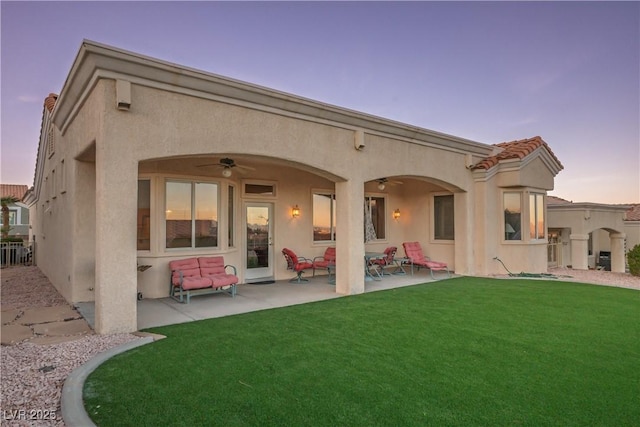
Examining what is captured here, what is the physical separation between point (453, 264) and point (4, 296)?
44.5ft

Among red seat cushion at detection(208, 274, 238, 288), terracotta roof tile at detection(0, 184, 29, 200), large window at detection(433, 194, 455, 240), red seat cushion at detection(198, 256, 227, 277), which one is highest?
terracotta roof tile at detection(0, 184, 29, 200)

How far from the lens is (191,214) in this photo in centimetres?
906

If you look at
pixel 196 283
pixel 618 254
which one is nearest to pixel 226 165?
pixel 196 283

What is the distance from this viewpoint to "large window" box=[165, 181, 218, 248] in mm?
8781

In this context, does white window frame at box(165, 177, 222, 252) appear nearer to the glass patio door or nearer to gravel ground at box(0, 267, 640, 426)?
the glass patio door

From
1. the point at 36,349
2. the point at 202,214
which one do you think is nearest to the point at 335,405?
the point at 36,349

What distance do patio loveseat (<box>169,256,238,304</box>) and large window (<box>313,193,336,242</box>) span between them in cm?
398

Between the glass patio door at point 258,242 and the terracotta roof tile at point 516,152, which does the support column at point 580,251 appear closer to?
the terracotta roof tile at point 516,152

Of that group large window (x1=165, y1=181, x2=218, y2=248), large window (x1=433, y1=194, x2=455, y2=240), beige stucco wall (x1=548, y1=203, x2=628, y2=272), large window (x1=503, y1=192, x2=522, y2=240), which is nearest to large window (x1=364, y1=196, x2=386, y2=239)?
large window (x1=433, y1=194, x2=455, y2=240)

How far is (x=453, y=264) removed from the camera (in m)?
13.1

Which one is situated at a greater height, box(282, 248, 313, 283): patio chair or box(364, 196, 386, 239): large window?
box(364, 196, 386, 239): large window

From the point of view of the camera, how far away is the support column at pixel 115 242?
536 cm

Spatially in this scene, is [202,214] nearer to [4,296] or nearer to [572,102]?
[4,296]

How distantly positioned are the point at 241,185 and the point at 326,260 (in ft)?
11.7
